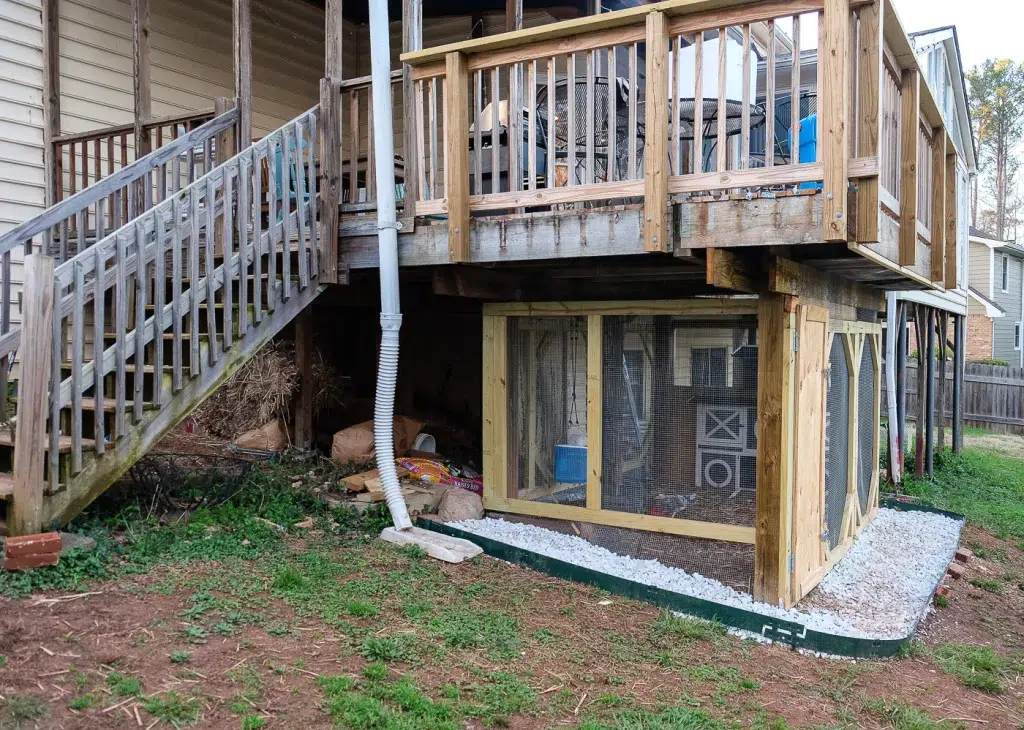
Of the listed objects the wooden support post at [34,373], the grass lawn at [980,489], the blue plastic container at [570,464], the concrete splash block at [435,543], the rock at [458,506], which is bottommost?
the grass lawn at [980,489]

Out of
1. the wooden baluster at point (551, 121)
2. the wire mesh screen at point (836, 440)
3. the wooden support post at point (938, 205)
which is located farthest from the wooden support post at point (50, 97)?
the wooden support post at point (938, 205)

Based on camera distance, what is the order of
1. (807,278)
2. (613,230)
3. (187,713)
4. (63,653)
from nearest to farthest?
(187,713), (63,653), (613,230), (807,278)

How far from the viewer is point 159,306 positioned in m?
4.44

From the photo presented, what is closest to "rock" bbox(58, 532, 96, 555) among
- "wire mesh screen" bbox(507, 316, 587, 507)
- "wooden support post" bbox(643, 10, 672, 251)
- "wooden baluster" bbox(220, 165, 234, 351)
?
"wooden baluster" bbox(220, 165, 234, 351)

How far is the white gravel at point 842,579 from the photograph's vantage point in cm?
491

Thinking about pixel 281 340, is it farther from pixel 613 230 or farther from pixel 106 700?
pixel 106 700

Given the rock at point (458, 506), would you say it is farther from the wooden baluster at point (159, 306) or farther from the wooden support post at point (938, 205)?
the wooden support post at point (938, 205)

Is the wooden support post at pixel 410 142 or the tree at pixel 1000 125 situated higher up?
the tree at pixel 1000 125

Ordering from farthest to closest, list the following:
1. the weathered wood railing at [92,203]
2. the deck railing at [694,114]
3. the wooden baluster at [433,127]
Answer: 1. the wooden baluster at [433,127]
2. the weathered wood railing at [92,203]
3. the deck railing at [694,114]

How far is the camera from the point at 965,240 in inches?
533

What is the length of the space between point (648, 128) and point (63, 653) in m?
3.50

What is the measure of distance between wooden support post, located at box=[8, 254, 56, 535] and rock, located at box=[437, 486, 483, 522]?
2.65 m

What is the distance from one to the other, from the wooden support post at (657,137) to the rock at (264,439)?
4.03m

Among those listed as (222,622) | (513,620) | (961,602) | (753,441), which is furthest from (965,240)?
(222,622)
